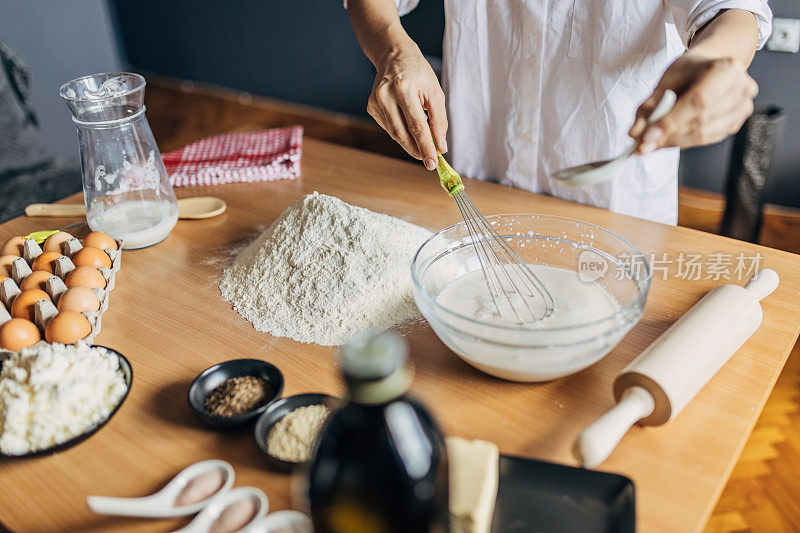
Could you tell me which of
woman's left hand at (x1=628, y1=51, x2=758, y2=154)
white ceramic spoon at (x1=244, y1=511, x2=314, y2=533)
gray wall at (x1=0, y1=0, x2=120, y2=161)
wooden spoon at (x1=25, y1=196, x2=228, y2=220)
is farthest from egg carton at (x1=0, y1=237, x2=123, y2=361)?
gray wall at (x1=0, y1=0, x2=120, y2=161)

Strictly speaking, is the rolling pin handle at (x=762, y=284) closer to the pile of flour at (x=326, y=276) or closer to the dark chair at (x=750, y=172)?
the pile of flour at (x=326, y=276)

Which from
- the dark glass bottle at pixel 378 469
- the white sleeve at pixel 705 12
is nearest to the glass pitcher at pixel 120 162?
the dark glass bottle at pixel 378 469

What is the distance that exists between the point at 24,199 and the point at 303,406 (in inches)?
58.3

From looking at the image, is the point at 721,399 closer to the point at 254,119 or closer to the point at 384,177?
the point at 384,177

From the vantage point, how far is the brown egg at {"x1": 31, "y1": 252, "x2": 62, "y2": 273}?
937mm

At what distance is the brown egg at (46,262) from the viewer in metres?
0.94

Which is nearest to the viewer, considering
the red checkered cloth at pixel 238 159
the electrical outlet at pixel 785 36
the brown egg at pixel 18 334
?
the brown egg at pixel 18 334

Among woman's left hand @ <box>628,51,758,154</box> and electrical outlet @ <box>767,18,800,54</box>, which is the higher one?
woman's left hand @ <box>628,51,758,154</box>

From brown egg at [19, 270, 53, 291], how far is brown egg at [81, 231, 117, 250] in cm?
10

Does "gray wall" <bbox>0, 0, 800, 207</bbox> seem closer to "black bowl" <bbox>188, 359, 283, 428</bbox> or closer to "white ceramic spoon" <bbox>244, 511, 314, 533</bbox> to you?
"black bowl" <bbox>188, 359, 283, 428</bbox>

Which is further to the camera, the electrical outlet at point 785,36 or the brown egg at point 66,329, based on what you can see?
the electrical outlet at point 785,36

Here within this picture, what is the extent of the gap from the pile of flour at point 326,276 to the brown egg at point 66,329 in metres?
0.21

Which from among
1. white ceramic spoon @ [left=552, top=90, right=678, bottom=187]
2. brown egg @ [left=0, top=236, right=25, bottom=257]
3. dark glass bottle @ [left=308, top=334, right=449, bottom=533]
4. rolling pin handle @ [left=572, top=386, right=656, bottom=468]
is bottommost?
brown egg @ [left=0, top=236, right=25, bottom=257]

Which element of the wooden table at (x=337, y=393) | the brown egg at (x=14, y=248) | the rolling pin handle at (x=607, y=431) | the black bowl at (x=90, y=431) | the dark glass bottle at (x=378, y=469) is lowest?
the wooden table at (x=337, y=393)
